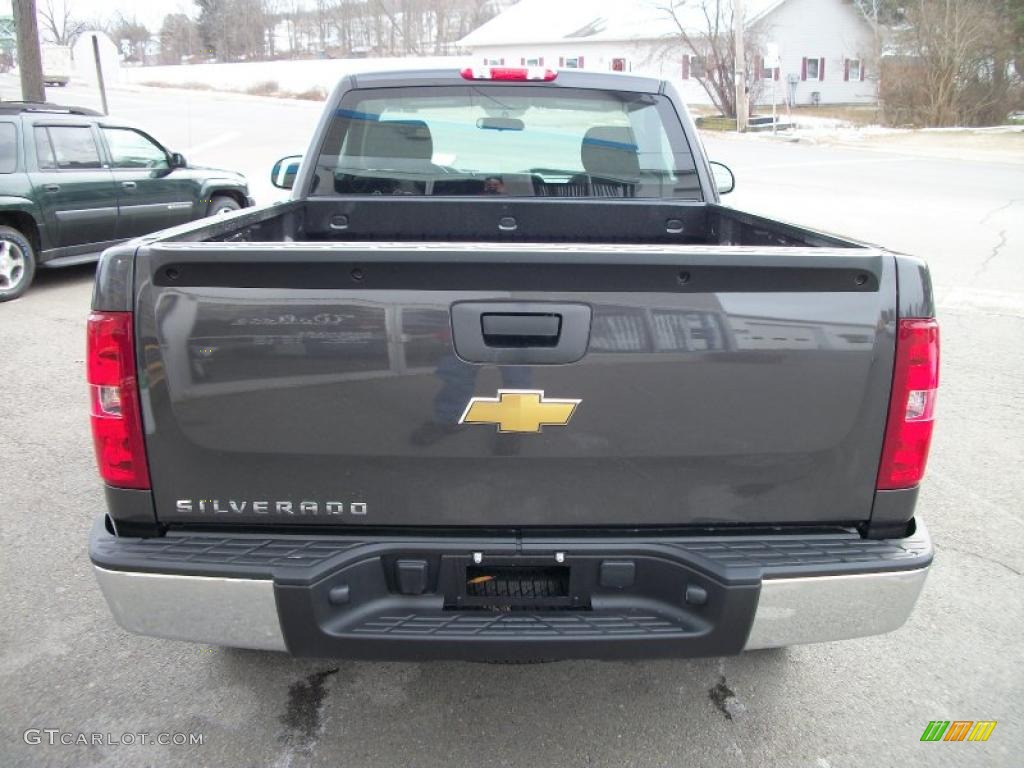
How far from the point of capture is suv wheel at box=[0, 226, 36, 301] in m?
8.38

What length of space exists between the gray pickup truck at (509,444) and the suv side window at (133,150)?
8.38 meters

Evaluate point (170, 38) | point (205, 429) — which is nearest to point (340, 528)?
Answer: point (205, 429)

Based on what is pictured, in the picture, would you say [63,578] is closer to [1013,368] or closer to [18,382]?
[18,382]

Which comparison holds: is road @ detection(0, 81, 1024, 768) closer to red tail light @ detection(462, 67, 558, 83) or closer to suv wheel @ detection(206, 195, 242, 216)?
red tail light @ detection(462, 67, 558, 83)

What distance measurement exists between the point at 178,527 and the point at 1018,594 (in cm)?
335

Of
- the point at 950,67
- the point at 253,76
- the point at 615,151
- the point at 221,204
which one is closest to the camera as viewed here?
the point at 615,151

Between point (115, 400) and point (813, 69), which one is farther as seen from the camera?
point (813, 69)

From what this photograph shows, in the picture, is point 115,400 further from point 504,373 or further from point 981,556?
point 981,556

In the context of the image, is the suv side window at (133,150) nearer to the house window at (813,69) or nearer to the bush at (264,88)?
the bush at (264,88)

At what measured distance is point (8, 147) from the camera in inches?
333

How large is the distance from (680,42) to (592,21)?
10.2 metres

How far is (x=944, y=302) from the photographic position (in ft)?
27.6

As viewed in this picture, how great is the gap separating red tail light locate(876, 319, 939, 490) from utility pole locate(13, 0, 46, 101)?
A: 46.9 ft

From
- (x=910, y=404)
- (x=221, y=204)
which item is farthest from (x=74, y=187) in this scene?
(x=910, y=404)
